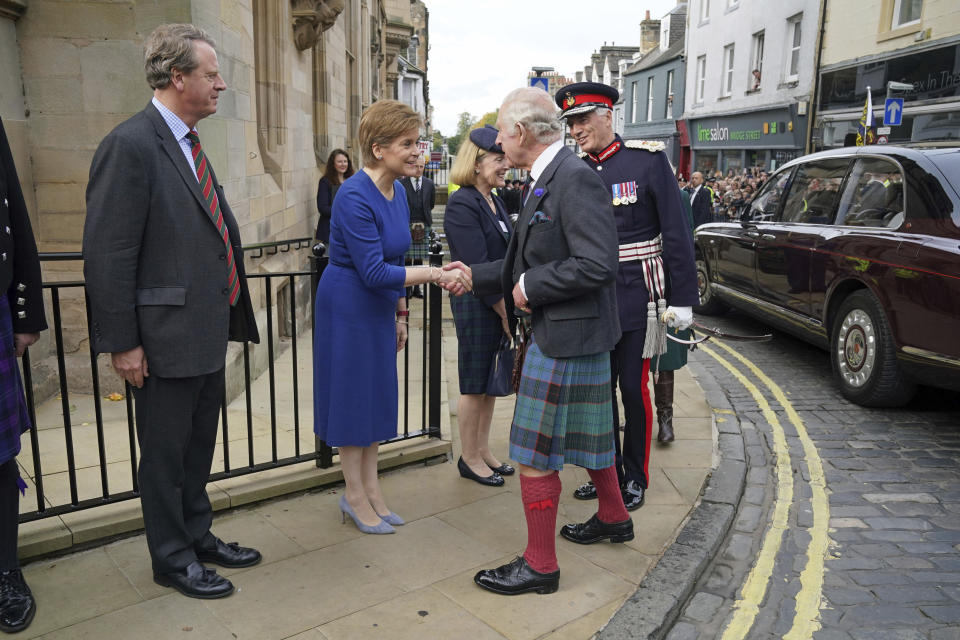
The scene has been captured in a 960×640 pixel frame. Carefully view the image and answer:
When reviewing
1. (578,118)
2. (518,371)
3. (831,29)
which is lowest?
(518,371)

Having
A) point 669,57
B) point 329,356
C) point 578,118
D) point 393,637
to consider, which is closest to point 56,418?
point 329,356

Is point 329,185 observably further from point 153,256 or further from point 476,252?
point 153,256

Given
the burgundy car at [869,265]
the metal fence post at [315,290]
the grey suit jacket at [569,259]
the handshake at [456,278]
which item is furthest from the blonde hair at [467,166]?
the burgundy car at [869,265]

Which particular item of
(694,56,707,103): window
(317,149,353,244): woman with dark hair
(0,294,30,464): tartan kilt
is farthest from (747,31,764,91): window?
(0,294,30,464): tartan kilt

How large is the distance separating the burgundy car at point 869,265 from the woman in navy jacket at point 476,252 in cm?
303

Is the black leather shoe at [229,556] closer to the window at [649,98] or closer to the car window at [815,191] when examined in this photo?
the car window at [815,191]

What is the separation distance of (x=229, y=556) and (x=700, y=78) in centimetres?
3048

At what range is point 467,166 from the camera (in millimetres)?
4148

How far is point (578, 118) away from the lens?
12.6 feet

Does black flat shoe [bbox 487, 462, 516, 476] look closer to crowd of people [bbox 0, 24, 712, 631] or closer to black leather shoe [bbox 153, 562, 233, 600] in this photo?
crowd of people [bbox 0, 24, 712, 631]

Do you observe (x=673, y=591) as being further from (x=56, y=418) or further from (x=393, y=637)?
(x=56, y=418)

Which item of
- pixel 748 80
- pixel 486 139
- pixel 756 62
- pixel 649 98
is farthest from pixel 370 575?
pixel 649 98

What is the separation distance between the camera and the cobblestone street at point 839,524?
3.21 m

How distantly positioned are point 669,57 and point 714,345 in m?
29.0
